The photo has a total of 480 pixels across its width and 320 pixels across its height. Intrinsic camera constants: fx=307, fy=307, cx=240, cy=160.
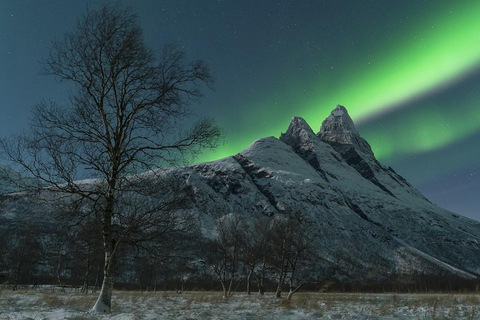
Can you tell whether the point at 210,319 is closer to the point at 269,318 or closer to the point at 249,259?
the point at 269,318

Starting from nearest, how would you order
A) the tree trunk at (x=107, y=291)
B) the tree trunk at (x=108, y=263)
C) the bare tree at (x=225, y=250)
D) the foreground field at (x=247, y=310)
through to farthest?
the foreground field at (x=247, y=310), the tree trunk at (x=107, y=291), the tree trunk at (x=108, y=263), the bare tree at (x=225, y=250)

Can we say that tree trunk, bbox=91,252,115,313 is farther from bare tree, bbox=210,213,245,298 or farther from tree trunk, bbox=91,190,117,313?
bare tree, bbox=210,213,245,298

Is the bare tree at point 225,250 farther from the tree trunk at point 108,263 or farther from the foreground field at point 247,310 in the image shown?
the tree trunk at point 108,263

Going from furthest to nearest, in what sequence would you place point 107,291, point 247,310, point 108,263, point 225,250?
1. point 225,250
2. point 247,310
3. point 108,263
4. point 107,291

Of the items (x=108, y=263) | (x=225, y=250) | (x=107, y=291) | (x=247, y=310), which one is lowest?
(x=247, y=310)

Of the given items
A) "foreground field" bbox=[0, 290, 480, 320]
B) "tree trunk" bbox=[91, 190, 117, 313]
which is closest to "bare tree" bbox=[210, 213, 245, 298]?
"foreground field" bbox=[0, 290, 480, 320]

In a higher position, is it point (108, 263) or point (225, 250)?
point (225, 250)

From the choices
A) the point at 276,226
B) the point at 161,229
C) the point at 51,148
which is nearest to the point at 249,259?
the point at 276,226

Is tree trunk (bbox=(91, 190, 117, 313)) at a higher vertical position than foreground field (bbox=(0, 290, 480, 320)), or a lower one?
higher

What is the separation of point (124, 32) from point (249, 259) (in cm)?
3930

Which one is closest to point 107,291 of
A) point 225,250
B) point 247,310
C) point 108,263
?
point 108,263

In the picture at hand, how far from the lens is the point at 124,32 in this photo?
11539 mm

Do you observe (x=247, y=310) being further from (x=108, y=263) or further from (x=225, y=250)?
(x=225, y=250)

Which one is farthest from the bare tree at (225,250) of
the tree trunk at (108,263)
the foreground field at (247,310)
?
the tree trunk at (108,263)
